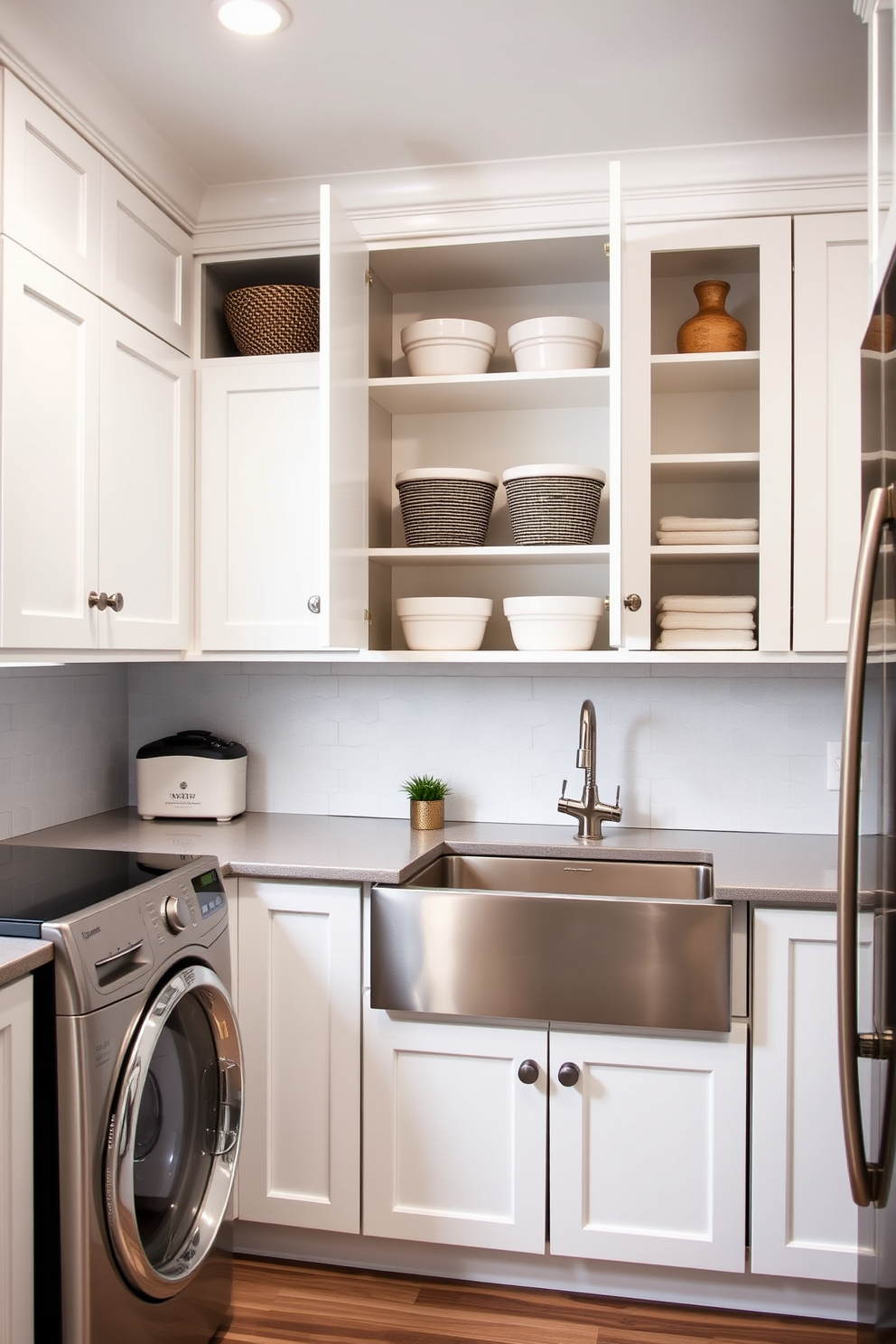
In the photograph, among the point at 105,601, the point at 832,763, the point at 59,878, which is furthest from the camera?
the point at 832,763

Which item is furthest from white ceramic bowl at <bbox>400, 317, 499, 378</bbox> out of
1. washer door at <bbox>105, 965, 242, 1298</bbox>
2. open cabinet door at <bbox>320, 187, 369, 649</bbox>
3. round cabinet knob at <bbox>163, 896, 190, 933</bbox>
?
washer door at <bbox>105, 965, 242, 1298</bbox>

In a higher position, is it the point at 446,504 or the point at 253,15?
the point at 253,15

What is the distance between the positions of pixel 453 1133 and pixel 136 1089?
2.43ft

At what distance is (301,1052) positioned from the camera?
2.16 metres

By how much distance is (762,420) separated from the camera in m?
2.22

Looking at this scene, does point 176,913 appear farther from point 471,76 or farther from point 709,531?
point 471,76

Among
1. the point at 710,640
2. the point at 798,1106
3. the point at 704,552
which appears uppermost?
the point at 704,552

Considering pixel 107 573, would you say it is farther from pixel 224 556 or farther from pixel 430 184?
pixel 430 184

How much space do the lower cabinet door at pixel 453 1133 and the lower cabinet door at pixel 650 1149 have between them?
0.05m

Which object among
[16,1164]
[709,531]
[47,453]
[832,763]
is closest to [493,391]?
[709,531]

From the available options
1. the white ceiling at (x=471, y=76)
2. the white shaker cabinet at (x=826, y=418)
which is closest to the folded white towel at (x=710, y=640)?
the white shaker cabinet at (x=826, y=418)

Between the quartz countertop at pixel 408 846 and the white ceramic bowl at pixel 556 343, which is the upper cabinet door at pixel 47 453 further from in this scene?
the white ceramic bowl at pixel 556 343

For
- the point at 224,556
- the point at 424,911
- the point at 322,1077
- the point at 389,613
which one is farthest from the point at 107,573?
the point at 322,1077

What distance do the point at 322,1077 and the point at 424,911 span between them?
1.42ft
